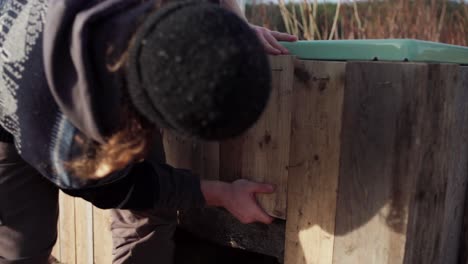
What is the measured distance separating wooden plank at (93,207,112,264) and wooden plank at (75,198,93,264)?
4 cm

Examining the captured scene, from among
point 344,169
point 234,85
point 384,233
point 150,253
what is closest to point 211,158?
point 150,253

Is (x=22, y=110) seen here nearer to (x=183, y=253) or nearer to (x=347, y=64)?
(x=347, y=64)

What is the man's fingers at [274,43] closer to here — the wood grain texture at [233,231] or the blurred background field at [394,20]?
the wood grain texture at [233,231]

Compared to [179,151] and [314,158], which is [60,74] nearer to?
[314,158]

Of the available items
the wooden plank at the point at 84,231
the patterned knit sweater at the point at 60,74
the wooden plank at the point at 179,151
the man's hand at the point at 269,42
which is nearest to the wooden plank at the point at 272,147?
the man's hand at the point at 269,42

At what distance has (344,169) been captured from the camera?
4.28ft

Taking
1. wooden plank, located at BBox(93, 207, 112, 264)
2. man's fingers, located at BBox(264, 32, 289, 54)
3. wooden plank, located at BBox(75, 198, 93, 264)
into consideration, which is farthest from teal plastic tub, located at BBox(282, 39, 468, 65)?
wooden plank, located at BBox(75, 198, 93, 264)

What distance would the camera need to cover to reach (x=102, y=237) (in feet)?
6.77

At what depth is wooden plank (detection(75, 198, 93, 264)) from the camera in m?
2.13

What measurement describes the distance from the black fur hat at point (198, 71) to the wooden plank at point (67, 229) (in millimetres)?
1550

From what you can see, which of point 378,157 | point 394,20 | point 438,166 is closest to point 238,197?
point 378,157

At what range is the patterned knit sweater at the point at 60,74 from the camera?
92cm

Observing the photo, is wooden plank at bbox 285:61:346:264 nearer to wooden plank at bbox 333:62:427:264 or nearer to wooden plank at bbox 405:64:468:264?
wooden plank at bbox 333:62:427:264

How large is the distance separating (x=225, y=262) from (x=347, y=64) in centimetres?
107
